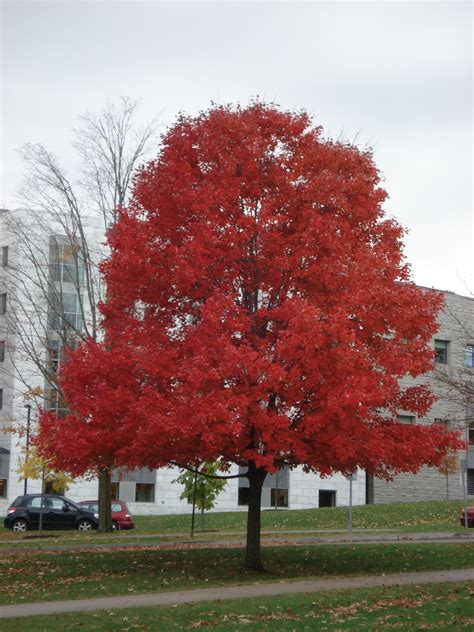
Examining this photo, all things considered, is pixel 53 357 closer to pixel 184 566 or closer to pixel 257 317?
pixel 184 566

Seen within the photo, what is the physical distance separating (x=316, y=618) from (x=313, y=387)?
16.8 ft

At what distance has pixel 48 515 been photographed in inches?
1575

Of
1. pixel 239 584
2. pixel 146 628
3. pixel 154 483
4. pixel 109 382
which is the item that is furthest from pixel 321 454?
pixel 154 483

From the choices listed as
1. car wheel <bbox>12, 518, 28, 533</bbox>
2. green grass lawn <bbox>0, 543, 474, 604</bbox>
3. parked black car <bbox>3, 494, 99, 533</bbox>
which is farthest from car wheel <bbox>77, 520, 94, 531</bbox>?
green grass lawn <bbox>0, 543, 474, 604</bbox>

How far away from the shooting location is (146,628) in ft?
41.6

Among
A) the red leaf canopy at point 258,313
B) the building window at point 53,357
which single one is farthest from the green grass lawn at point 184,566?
the building window at point 53,357

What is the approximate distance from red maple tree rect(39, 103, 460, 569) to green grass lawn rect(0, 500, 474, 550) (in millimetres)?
15349

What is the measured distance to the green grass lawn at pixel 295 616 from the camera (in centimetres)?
1278

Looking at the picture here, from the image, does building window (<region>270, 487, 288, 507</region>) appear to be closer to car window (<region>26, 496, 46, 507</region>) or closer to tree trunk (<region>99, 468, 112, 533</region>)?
car window (<region>26, 496, 46, 507</region>)

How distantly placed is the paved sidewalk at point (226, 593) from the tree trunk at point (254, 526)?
7.33 feet

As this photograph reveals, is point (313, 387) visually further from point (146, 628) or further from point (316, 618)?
point (146, 628)

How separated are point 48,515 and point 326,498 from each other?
80.7ft

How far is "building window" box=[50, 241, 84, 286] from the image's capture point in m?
33.9

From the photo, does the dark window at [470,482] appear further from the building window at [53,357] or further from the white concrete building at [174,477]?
the building window at [53,357]
